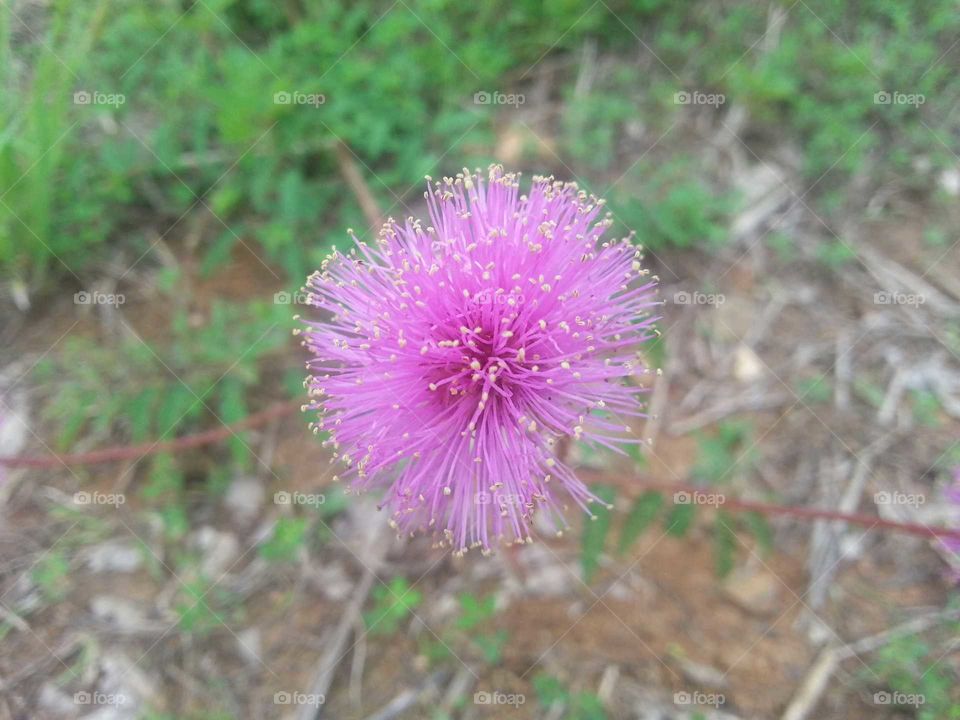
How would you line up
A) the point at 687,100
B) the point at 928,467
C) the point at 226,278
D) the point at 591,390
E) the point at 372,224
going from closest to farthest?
the point at 591,390
the point at 928,467
the point at 372,224
the point at 226,278
the point at 687,100

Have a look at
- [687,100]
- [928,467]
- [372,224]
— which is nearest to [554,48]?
[687,100]

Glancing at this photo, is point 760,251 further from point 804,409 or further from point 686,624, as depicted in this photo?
point 686,624
